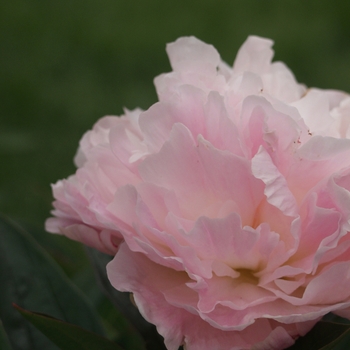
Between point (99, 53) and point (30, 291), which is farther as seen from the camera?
point (99, 53)

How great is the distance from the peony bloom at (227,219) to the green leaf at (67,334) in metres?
0.05

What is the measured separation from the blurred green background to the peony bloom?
1.03 meters

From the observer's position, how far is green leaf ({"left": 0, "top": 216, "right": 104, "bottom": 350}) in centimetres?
39

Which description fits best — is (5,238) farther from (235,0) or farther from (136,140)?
(235,0)

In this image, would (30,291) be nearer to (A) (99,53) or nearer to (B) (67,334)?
(B) (67,334)

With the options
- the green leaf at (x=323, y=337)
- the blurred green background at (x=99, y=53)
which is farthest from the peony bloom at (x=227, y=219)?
the blurred green background at (x=99, y=53)

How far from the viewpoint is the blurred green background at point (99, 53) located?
4.72ft

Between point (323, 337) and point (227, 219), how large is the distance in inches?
3.8

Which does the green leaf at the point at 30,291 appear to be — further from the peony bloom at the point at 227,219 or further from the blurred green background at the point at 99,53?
the blurred green background at the point at 99,53

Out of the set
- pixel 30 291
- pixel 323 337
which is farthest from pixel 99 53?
pixel 323 337

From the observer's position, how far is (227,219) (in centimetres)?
31

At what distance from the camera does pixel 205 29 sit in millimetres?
1669

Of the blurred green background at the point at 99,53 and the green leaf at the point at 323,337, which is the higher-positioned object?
the blurred green background at the point at 99,53

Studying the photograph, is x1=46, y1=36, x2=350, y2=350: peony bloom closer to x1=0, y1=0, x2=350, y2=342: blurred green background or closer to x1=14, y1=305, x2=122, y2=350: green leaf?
x1=14, y1=305, x2=122, y2=350: green leaf
